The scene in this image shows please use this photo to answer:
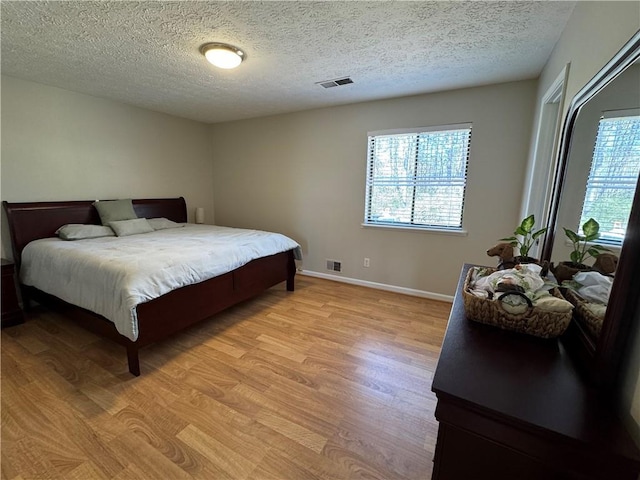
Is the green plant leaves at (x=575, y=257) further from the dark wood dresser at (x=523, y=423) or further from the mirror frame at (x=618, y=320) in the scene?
the dark wood dresser at (x=523, y=423)

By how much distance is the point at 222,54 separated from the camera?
2088 millimetres

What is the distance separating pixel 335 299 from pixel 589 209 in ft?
8.29

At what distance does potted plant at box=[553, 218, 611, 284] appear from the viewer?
3.34 ft

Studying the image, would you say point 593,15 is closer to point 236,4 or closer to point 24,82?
point 236,4

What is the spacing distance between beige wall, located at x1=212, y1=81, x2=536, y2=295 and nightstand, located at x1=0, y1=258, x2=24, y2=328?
270 centimetres

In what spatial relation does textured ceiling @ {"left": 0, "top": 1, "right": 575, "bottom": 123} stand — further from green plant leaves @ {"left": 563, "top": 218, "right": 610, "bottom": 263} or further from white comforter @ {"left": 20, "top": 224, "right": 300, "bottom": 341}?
white comforter @ {"left": 20, "top": 224, "right": 300, "bottom": 341}

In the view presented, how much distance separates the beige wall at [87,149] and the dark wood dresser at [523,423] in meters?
4.10

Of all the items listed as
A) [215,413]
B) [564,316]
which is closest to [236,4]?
[564,316]

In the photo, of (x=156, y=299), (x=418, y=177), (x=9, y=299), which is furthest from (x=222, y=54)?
(x=9, y=299)

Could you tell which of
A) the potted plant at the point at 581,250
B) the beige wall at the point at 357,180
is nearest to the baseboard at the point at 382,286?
the beige wall at the point at 357,180

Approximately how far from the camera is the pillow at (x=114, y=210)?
10.9 ft

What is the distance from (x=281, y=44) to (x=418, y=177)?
6.66 ft

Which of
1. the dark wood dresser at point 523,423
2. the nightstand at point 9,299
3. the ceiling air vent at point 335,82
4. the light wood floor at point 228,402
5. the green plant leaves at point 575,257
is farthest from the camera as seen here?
the ceiling air vent at point 335,82

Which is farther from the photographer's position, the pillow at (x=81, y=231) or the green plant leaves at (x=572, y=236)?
the pillow at (x=81, y=231)
